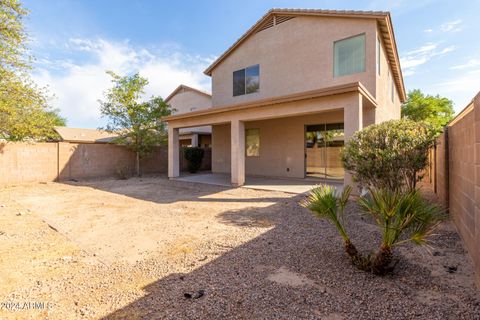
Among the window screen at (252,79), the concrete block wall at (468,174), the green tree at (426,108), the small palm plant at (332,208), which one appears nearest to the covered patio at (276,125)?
the window screen at (252,79)

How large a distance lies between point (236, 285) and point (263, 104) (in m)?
7.52

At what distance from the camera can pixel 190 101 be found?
25312 millimetres

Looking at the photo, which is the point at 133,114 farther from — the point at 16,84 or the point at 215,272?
the point at 215,272

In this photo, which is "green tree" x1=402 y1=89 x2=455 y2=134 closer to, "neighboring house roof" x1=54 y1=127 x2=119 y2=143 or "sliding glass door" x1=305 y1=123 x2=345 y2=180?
"sliding glass door" x1=305 y1=123 x2=345 y2=180

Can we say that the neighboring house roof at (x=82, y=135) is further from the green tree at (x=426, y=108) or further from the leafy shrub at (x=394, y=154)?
the green tree at (x=426, y=108)

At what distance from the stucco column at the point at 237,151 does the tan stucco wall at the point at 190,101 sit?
12566 mm

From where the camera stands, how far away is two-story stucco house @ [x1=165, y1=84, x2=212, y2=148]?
22406 mm

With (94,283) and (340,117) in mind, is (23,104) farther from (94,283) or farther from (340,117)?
(340,117)

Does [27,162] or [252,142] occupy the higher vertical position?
[252,142]

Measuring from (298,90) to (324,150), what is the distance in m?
3.17

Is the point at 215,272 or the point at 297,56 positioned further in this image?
the point at 297,56

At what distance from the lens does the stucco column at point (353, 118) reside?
24.3ft

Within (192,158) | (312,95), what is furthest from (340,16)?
(192,158)

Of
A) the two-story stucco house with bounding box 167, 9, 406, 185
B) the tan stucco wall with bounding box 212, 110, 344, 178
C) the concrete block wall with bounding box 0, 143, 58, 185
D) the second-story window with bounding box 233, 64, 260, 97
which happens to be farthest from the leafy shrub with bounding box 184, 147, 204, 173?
the concrete block wall with bounding box 0, 143, 58, 185
